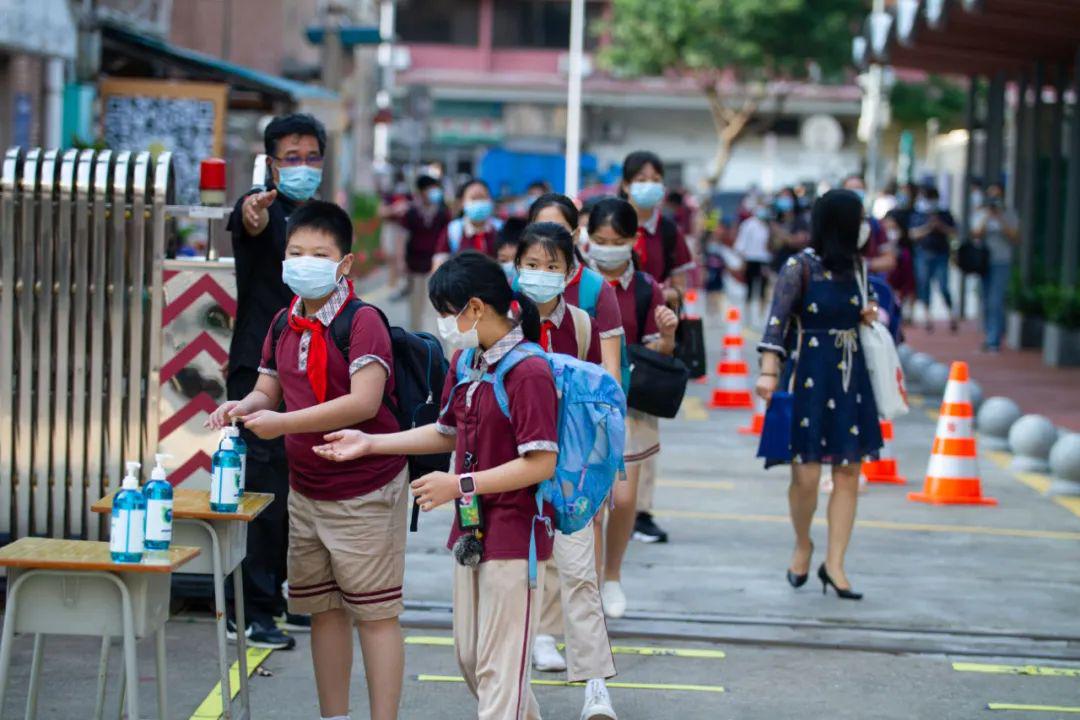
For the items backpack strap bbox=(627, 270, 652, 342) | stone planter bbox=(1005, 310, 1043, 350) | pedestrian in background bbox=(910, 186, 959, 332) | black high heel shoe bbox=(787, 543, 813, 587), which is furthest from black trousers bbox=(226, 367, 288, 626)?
pedestrian in background bbox=(910, 186, 959, 332)

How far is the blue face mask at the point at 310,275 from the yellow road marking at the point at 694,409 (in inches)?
387

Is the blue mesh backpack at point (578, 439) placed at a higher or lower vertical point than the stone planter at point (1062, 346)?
higher

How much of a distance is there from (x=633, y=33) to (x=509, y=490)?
47.2 meters

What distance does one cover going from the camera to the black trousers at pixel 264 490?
676 cm

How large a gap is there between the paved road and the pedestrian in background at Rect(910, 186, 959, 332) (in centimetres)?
1310

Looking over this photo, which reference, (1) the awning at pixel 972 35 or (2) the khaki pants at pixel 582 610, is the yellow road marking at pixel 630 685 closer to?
(2) the khaki pants at pixel 582 610

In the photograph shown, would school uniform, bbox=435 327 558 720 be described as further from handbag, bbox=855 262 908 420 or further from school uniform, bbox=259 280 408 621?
handbag, bbox=855 262 908 420

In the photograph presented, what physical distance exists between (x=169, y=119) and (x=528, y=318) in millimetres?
14060

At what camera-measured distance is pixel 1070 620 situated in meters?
8.00

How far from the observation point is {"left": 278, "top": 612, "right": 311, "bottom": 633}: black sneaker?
7.31m

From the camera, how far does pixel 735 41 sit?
49.7 m

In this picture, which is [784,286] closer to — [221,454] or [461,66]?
[221,454]

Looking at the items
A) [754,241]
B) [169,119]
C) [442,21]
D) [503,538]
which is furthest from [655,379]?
[442,21]

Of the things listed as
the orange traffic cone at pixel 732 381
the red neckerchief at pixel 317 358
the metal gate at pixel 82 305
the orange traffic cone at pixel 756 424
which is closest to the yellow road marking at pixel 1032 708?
the red neckerchief at pixel 317 358
